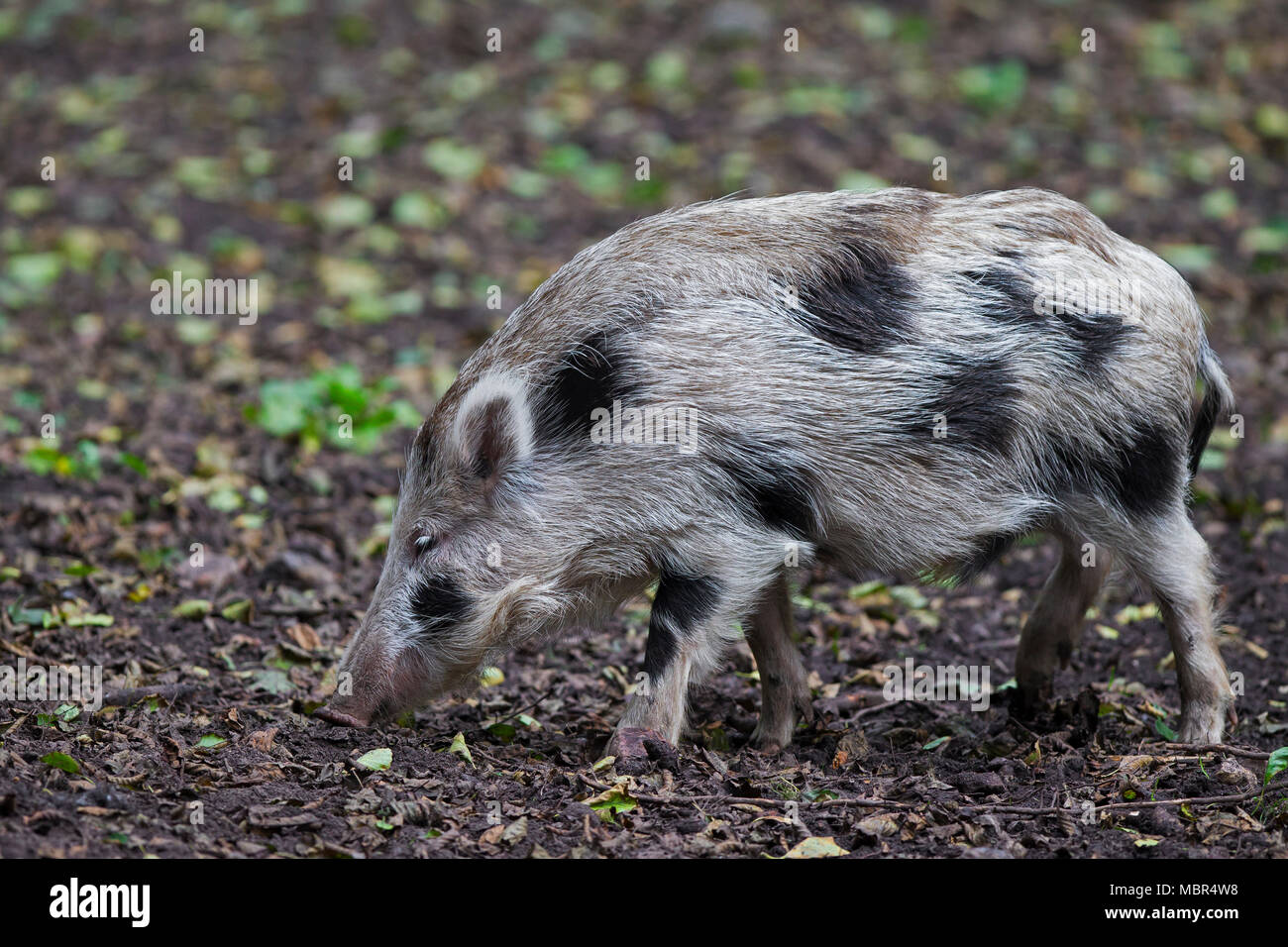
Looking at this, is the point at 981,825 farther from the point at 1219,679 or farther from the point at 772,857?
the point at 1219,679

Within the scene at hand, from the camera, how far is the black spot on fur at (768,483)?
18.5ft

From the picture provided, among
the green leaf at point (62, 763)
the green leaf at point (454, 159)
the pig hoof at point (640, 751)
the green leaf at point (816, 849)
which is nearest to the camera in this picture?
the green leaf at point (816, 849)

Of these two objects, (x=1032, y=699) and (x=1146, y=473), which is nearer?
(x=1146, y=473)

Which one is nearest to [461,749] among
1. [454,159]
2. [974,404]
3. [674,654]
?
[674,654]

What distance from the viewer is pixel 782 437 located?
223 inches

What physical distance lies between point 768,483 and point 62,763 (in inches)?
106

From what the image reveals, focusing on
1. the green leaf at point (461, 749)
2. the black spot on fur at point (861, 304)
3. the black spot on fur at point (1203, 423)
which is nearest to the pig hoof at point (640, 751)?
the green leaf at point (461, 749)

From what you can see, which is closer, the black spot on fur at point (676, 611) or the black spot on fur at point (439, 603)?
the black spot on fur at point (676, 611)

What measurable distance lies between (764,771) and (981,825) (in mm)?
892

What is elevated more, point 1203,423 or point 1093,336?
point 1093,336

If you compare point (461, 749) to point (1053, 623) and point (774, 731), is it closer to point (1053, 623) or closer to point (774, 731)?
point (774, 731)

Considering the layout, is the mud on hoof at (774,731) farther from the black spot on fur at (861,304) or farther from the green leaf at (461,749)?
the black spot on fur at (861,304)

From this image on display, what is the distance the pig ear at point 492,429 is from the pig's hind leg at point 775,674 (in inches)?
47.2

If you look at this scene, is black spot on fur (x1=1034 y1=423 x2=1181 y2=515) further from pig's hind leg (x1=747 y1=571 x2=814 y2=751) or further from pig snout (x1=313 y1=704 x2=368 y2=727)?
pig snout (x1=313 y1=704 x2=368 y2=727)
